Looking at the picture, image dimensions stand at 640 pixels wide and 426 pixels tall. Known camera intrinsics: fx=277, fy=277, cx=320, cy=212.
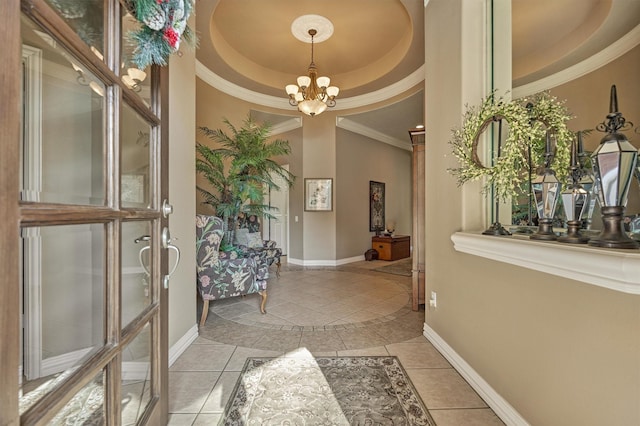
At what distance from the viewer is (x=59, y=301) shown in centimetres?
71

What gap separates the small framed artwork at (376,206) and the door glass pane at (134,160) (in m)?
5.53

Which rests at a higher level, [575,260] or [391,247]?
[575,260]

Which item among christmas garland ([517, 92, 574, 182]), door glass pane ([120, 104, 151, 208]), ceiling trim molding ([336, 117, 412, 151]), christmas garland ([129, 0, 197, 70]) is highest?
ceiling trim molding ([336, 117, 412, 151])

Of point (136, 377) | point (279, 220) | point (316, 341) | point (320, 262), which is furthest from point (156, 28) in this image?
point (279, 220)

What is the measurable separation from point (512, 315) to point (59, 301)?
69.2 inches

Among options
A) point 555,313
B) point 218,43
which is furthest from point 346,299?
point 218,43

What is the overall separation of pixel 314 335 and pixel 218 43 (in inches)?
148

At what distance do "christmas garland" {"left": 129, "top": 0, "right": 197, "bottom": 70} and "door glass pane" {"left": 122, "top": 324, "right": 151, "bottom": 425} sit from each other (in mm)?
962

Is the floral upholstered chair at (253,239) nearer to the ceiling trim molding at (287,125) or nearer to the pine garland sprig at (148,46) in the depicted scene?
the ceiling trim molding at (287,125)

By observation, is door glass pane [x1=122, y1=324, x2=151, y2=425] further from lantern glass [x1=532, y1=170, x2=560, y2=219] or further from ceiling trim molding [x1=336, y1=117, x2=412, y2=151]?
ceiling trim molding [x1=336, y1=117, x2=412, y2=151]

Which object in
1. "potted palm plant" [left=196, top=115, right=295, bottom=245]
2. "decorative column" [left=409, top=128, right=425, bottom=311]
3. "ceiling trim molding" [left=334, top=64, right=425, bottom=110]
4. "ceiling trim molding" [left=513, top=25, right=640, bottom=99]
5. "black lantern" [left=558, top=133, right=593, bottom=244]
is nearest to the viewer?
"ceiling trim molding" [left=513, top=25, right=640, bottom=99]

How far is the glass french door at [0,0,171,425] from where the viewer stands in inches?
19.6

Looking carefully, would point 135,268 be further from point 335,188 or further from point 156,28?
point 335,188

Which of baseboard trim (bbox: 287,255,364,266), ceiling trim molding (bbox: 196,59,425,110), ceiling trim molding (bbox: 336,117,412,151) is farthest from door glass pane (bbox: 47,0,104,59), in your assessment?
baseboard trim (bbox: 287,255,364,266)
